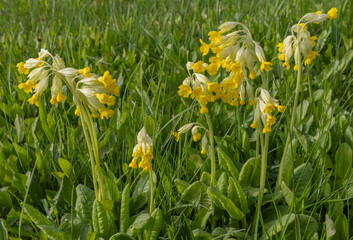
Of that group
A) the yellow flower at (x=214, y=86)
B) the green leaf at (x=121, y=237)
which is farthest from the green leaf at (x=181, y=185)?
the yellow flower at (x=214, y=86)

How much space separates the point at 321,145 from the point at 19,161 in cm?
127

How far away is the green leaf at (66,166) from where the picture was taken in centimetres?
167

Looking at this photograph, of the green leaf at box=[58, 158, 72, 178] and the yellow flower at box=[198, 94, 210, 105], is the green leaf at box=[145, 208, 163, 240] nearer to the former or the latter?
the yellow flower at box=[198, 94, 210, 105]

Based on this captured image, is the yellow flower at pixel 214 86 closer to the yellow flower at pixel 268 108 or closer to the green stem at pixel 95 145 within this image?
the yellow flower at pixel 268 108

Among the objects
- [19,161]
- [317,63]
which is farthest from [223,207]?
[317,63]

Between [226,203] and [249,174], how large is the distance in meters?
0.22

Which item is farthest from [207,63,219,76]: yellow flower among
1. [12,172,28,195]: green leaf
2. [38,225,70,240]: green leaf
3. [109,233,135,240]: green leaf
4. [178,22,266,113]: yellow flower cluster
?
[12,172,28,195]: green leaf

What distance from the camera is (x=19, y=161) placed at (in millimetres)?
1813

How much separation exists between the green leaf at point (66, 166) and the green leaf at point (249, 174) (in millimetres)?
674

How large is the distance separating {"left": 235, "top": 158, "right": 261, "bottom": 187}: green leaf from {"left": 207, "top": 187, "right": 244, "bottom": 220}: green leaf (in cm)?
18

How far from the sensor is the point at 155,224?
1.34 m

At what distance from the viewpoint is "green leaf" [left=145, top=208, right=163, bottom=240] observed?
Answer: 1325 millimetres

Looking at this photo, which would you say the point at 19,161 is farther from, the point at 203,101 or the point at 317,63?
the point at 317,63

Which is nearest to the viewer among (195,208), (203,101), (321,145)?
(203,101)
